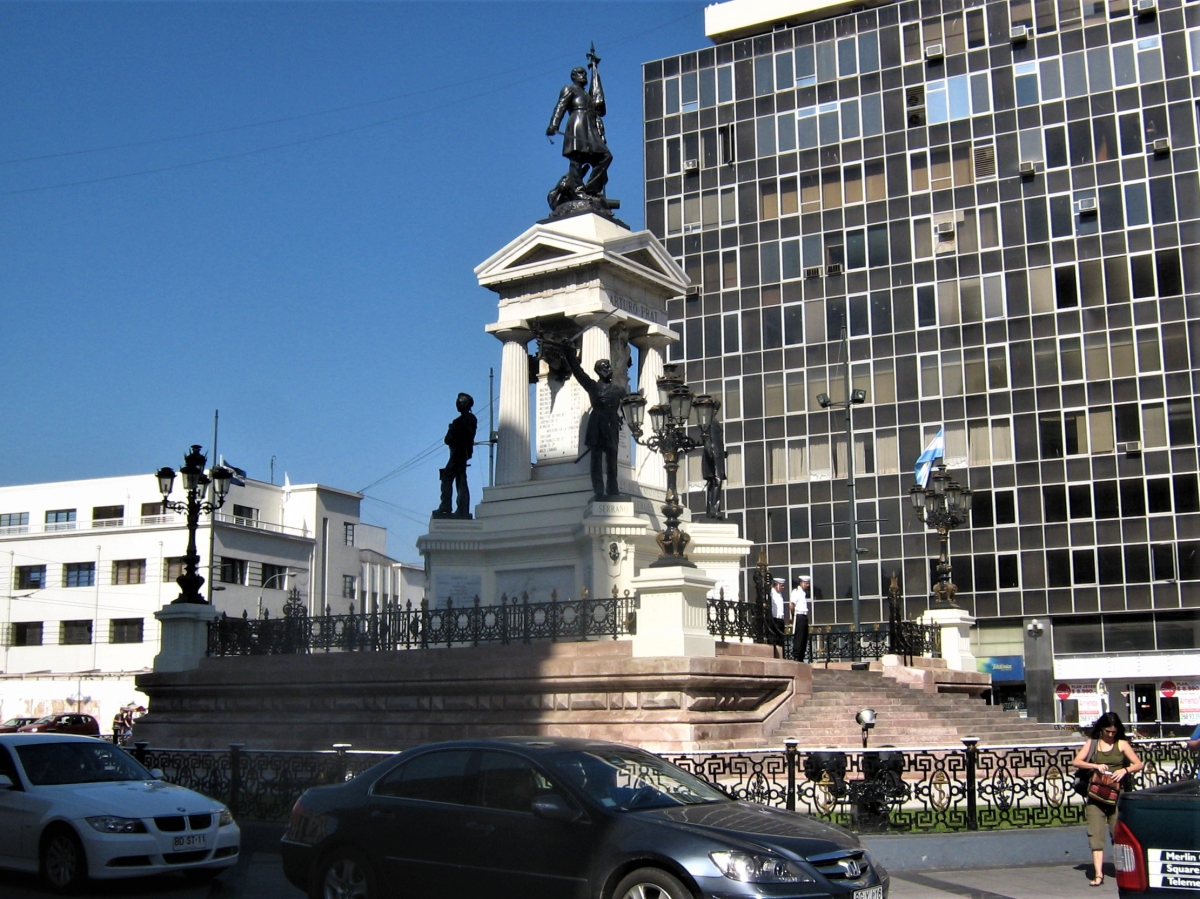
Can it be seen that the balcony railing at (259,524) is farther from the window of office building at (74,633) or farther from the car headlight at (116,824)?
the car headlight at (116,824)

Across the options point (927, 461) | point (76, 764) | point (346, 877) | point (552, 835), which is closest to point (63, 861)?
point (76, 764)

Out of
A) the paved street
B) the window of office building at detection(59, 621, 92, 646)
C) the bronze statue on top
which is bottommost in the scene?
the paved street

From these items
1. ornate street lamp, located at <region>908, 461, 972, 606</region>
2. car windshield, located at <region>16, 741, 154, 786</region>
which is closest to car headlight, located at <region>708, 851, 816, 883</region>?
car windshield, located at <region>16, 741, 154, 786</region>

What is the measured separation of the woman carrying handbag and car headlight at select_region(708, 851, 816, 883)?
552cm

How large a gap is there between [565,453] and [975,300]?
33774 mm

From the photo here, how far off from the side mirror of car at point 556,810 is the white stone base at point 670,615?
964 centimetres

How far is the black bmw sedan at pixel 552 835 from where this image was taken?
9.34 m

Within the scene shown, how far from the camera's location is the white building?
7062 centimetres

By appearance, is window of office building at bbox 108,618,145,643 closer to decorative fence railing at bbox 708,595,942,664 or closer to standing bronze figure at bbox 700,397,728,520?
decorative fence railing at bbox 708,595,942,664

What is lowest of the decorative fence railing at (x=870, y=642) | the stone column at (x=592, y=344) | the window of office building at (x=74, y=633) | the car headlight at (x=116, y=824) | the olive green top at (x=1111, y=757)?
the car headlight at (x=116, y=824)

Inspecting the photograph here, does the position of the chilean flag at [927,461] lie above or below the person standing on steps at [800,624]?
above

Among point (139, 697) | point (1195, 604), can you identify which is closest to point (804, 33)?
point (1195, 604)

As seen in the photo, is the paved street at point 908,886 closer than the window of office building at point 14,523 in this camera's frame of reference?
Yes

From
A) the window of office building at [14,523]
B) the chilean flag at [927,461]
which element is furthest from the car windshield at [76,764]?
the window of office building at [14,523]
